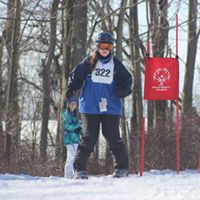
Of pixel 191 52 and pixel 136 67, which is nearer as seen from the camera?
pixel 191 52

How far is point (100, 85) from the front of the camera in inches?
269

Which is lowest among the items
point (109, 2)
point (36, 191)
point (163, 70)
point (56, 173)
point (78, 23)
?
point (56, 173)

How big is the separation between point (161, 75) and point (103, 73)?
179 centimetres

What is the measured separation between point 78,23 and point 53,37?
532 cm

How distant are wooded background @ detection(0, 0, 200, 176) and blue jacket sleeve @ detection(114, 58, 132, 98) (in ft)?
19.5

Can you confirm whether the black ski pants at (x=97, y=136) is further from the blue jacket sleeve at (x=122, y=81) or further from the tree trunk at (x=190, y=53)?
the tree trunk at (x=190, y=53)

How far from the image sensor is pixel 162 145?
13.1 meters

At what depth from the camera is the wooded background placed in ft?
43.3

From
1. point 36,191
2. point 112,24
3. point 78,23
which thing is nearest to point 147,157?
point 78,23

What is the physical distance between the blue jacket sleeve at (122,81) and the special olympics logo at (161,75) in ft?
4.99

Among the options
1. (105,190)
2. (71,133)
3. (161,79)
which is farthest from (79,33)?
(105,190)

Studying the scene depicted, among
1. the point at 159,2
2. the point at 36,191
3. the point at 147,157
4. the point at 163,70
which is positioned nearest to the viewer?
the point at 36,191

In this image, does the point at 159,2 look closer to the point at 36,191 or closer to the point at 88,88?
the point at 88,88

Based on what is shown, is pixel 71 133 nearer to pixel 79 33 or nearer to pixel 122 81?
pixel 122 81
